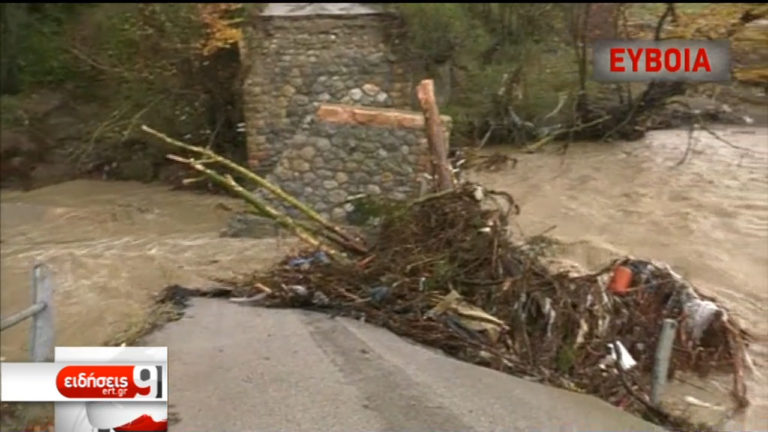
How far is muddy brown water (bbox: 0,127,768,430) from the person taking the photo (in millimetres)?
4242

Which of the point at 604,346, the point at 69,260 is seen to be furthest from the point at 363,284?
the point at 69,260

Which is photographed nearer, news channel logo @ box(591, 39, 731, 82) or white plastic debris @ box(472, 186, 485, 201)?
news channel logo @ box(591, 39, 731, 82)

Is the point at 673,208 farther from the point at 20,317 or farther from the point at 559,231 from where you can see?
the point at 20,317

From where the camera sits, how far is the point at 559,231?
6.50 metres

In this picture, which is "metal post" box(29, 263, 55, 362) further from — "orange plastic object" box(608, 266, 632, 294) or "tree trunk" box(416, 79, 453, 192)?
"tree trunk" box(416, 79, 453, 192)

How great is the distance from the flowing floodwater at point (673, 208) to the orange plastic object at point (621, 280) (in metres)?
0.36

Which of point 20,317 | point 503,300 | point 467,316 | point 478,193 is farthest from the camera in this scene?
point 478,193

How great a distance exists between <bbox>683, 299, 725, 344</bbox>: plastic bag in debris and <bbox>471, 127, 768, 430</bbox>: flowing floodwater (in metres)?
0.10

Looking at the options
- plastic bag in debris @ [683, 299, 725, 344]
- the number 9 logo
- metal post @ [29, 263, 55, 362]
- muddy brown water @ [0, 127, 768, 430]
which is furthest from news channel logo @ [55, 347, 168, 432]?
plastic bag in debris @ [683, 299, 725, 344]

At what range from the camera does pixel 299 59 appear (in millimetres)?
10289

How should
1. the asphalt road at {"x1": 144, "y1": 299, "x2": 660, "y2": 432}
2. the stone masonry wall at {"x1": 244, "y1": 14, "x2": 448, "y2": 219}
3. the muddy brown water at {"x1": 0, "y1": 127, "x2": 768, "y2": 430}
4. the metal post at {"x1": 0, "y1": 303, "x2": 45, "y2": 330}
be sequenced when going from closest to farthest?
the asphalt road at {"x1": 144, "y1": 299, "x2": 660, "y2": 432} → the metal post at {"x1": 0, "y1": 303, "x2": 45, "y2": 330} → the muddy brown water at {"x1": 0, "y1": 127, "x2": 768, "y2": 430} → the stone masonry wall at {"x1": 244, "y1": 14, "x2": 448, "y2": 219}

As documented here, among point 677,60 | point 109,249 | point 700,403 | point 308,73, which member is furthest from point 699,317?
point 308,73

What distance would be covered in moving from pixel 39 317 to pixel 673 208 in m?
4.35

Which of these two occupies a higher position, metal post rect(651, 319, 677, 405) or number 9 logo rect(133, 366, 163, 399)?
number 9 logo rect(133, 366, 163, 399)
